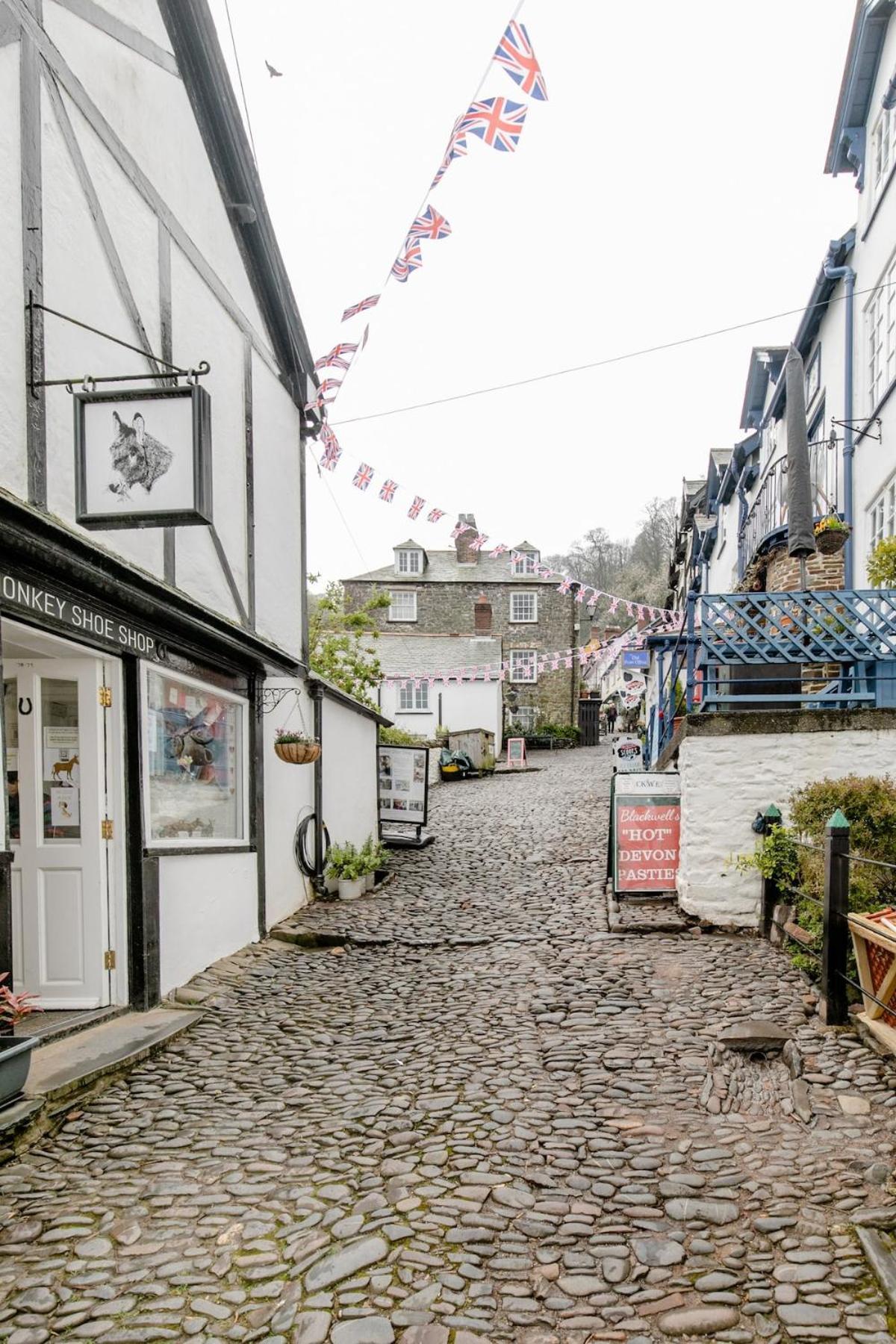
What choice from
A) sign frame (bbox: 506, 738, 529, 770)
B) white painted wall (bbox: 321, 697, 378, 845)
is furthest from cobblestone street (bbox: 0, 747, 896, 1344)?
sign frame (bbox: 506, 738, 529, 770)

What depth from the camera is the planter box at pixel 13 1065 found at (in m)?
3.99

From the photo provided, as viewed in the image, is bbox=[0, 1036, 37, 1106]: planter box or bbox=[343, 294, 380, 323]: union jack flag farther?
bbox=[343, 294, 380, 323]: union jack flag

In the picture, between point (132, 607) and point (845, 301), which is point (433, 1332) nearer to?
point (132, 607)

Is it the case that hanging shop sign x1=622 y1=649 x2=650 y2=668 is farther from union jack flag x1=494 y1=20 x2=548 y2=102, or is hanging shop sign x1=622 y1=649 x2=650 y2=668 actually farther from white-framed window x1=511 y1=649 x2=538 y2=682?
union jack flag x1=494 y1=20 x2=548 y2=102

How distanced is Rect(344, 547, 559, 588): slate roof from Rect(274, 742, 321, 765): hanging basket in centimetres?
3125

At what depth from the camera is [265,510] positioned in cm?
923

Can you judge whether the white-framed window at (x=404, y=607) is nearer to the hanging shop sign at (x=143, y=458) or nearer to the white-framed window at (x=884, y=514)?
the white-framed window at (x=884, y=514)

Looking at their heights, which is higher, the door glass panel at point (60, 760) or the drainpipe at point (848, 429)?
the drainpipe at point (848, 429)

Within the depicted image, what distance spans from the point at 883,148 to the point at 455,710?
23440 millimetres

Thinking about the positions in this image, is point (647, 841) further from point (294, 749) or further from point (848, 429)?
point (848, 429)

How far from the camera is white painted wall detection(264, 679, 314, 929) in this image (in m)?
8.91

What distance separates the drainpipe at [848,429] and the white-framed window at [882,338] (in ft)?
0.83

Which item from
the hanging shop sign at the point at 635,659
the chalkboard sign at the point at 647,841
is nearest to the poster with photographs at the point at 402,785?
the chalkboard sign at the point at 647,841

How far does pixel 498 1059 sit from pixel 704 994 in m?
1.80
